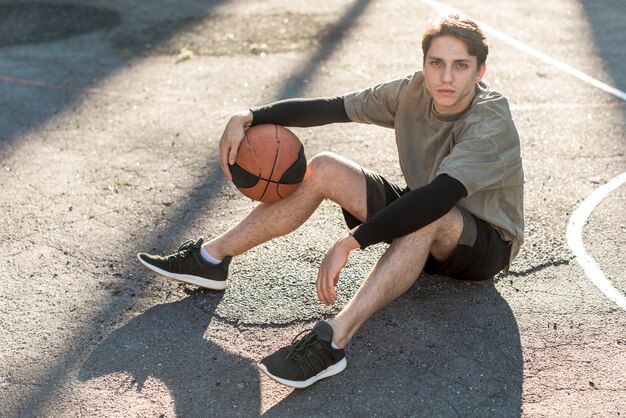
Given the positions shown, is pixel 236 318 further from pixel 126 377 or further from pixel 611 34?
pixel 611 34

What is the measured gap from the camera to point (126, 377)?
13.9 feet

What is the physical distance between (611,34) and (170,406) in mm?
6716

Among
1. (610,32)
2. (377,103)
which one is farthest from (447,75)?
(610,32)

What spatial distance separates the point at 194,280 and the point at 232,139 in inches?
31.5

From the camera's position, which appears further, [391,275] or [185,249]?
[185,249]

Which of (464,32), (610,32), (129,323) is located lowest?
(129,323)

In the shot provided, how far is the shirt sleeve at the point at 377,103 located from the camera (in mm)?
4805

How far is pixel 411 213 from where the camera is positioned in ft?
13.4

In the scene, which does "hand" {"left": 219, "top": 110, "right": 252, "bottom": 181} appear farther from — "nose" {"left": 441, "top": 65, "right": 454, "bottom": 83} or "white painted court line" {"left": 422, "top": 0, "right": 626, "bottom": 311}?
"white painted court line" {"left": 422, "top": 0, "right": 626, "bottom": 311}

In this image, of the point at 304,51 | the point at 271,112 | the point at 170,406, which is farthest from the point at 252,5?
the point at 170,406

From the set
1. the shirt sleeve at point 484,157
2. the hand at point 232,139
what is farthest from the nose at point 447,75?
the hand at point 232,139

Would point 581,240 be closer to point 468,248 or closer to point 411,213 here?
point 468,248

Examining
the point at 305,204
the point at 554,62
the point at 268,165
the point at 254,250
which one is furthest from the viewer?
the point at 554,62

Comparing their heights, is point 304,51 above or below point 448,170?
below
